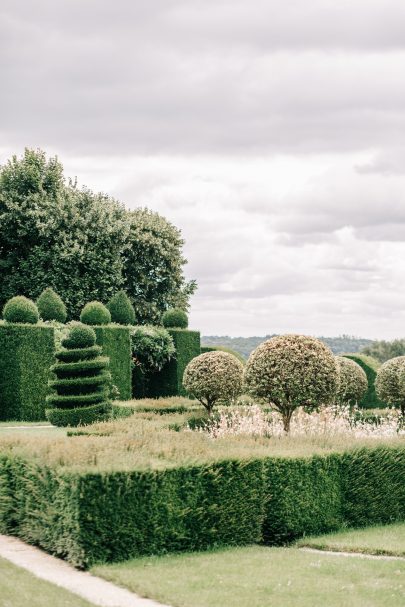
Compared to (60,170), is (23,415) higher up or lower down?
lower down

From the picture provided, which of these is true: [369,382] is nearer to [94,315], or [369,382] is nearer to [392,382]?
[392,382]

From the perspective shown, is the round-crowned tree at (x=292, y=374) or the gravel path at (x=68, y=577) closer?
the gravel path at (x=68, y=577)

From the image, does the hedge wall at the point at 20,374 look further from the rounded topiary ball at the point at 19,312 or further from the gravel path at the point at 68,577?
the gravel path at the point at 68,577

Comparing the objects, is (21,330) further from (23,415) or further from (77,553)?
(77,553)

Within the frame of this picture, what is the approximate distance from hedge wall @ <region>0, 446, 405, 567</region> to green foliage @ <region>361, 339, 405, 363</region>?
59727mm

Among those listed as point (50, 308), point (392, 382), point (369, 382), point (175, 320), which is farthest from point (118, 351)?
point (369, 382)

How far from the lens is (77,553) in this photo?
31.8ft

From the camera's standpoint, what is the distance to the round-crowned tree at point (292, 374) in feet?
63.1

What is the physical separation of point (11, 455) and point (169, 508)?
9.13 ft

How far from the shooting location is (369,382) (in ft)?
123

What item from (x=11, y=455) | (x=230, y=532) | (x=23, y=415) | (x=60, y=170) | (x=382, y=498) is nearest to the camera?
(x=230, y=532)

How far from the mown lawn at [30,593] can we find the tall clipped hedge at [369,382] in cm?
2880

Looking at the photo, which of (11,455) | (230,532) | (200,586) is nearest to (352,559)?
(230,532)

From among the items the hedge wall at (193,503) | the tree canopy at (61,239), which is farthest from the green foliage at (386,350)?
the hedge wall at (193,503)
